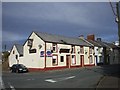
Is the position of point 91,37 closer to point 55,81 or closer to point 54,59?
point 54,59

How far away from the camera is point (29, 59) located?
134 ft

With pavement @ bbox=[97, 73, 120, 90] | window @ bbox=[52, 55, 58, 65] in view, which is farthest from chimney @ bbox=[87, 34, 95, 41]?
pavement @ bbox=[97, 73, 120, 90]

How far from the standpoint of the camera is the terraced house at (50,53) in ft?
122

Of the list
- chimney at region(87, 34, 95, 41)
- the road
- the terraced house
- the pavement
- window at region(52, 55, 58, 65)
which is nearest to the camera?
the pavement

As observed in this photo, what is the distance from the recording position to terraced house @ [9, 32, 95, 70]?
3728 cm

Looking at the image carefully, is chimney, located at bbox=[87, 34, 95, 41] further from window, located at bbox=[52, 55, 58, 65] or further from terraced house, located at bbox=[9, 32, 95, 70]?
window, located at bbox=[52, 55, 58, 65]

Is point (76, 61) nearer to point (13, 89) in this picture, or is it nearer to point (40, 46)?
point (40, 46)

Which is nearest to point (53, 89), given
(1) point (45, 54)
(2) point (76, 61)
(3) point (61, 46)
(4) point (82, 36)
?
(1) point (45, 54)

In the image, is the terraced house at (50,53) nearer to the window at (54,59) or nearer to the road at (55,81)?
the window at (54,59)

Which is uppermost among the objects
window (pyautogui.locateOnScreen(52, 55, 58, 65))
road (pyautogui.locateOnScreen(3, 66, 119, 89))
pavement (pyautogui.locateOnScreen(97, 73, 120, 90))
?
window (pyautogui.locateOnScreen(52, 55, 58, 65))

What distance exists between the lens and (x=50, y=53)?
37625 mm

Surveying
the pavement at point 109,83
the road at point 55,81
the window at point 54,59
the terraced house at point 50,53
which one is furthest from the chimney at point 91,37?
the pavement at point 109,83

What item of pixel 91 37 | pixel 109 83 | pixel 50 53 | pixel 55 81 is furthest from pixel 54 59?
pixel 91 37

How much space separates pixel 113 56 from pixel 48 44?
2894 centimetres
